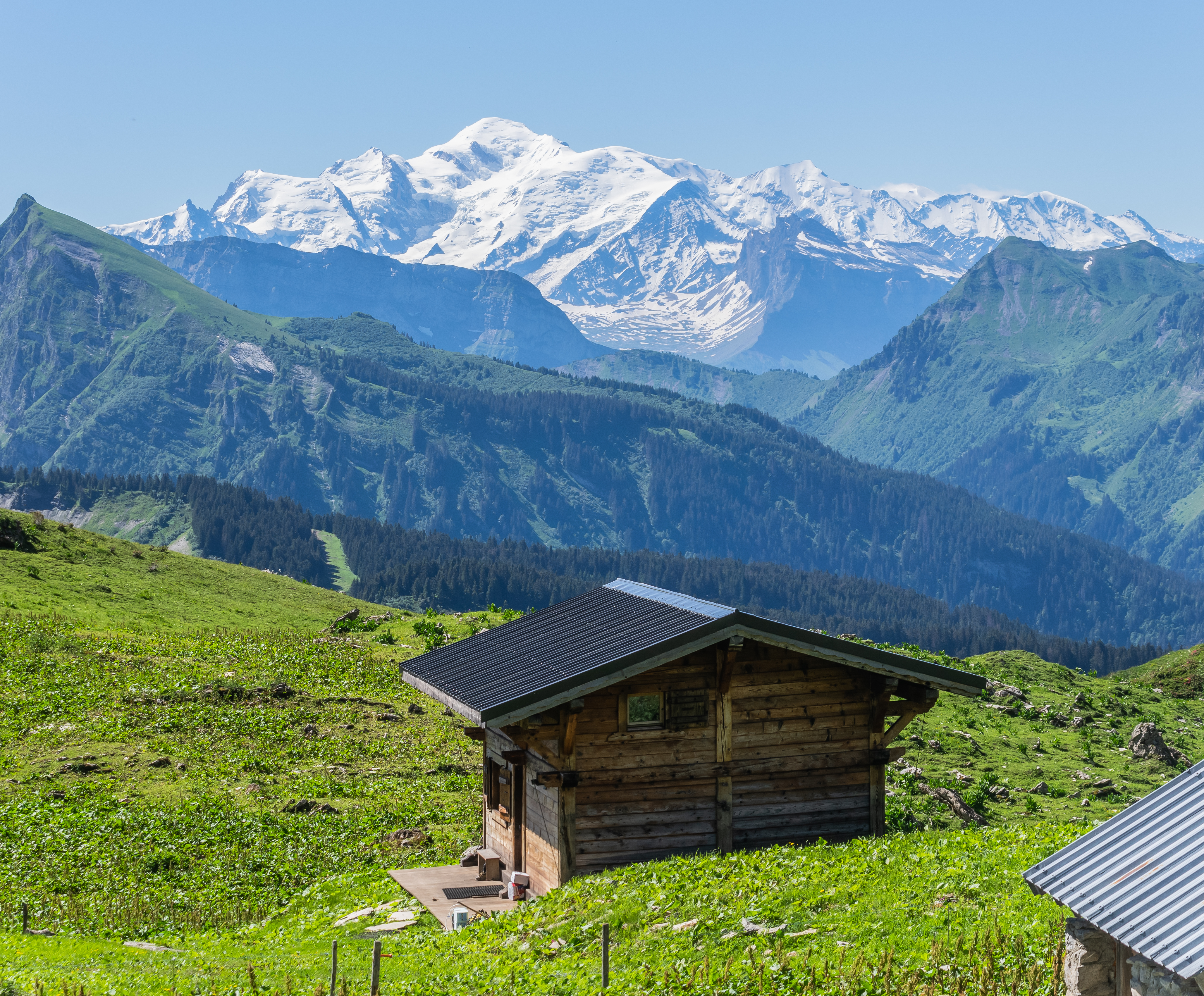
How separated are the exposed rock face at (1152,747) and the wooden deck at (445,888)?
2670 cm

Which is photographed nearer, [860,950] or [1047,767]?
[860,950]

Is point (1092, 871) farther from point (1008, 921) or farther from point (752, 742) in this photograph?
point (752, 742)

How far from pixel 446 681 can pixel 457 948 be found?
7411 millimetres

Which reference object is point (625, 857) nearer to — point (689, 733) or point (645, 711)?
point (689, 733)

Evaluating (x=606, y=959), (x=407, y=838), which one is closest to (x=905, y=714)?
(x=606, y=959)

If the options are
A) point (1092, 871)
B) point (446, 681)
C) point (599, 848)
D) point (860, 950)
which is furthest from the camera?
point (446, 681)

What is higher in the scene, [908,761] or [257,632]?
[257,632]

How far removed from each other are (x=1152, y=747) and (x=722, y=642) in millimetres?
26099

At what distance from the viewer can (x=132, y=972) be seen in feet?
65.8

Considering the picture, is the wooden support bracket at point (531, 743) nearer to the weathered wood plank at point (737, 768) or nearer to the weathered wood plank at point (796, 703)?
the weathered wood plank at point (737, 768)

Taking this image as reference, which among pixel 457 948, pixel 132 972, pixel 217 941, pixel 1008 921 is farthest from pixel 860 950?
pixel 217 941

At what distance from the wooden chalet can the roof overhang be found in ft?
0.11

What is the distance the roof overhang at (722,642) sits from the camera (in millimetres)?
23109

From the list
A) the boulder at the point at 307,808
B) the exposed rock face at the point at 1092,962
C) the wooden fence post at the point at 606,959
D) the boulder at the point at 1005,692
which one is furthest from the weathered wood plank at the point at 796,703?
the boulder at the point at 1005,692
